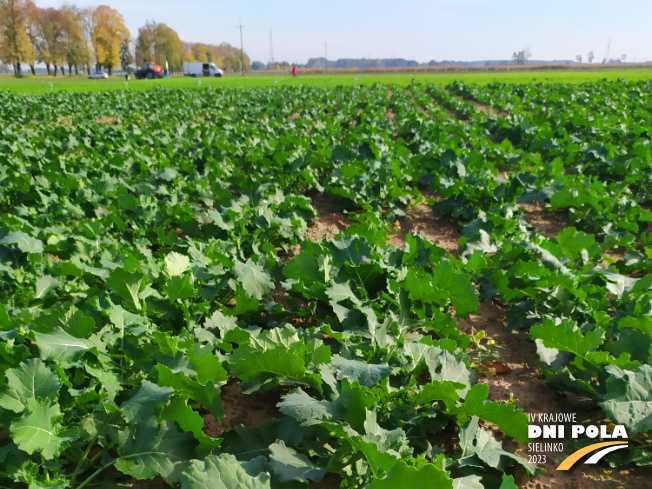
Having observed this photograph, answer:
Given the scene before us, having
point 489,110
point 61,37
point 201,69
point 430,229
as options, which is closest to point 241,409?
point 430,229

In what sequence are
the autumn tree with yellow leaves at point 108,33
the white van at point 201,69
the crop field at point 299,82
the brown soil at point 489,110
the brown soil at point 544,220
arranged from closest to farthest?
the brown soil at point 544,220, the brown soil at point 489,110, the crop field at point 299,82, the white van at point 201,69, the autumn tree with yellow leaves at point 108,33

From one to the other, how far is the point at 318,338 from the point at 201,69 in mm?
73125

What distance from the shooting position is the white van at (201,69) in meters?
65.8

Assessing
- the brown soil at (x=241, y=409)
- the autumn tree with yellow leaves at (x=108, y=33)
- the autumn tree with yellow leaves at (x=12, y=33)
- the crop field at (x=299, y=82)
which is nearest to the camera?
the brown soil at (x=241, y=409)

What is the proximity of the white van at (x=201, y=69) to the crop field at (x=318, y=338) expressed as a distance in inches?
2569

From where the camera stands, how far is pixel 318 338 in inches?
116

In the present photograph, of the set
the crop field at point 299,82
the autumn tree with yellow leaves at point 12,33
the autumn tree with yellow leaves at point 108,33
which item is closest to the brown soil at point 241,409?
the crop field at point 299,82

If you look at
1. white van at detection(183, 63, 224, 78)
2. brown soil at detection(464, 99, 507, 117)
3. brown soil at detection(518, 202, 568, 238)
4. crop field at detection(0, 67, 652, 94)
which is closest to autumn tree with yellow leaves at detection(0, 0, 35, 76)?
crop field at detection(0, 67, 652, 94)

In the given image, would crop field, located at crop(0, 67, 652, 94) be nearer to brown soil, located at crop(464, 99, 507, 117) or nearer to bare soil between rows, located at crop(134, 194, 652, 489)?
brown soil, located at crop(464, 99, 507, 117)

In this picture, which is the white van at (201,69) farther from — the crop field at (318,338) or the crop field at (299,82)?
the crop field at (318,338)

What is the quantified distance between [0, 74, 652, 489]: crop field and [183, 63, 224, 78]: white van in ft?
214

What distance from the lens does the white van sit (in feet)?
216

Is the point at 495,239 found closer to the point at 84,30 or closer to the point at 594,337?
the point at 594,337

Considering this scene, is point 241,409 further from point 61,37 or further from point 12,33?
point 61,37
